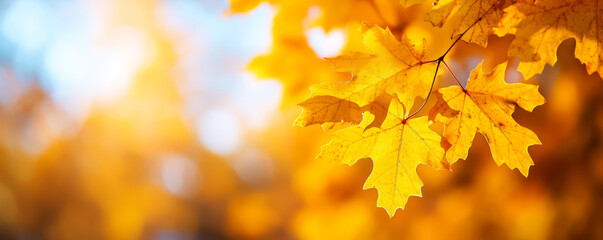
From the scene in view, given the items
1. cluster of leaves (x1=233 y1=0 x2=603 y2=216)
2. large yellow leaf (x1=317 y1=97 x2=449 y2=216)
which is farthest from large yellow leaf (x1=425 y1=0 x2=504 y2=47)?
large yellow leaf (x1=317 y1=97 x2=449 y2=216)

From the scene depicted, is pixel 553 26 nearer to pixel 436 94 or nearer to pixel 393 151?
pixel 436 94

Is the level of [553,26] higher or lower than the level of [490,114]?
higher

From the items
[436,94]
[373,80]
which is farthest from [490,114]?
[373,80]

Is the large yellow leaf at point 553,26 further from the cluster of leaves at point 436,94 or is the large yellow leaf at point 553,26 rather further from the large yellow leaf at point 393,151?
the large yellow leaf at point 393,151

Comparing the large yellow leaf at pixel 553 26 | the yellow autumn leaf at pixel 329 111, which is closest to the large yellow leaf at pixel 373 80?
the yellow autumn leaf at pixel 329 111

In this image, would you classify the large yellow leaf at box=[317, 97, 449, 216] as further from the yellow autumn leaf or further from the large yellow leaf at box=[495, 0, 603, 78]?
the large yellow leaf at box=[495, 0, 603, 78]

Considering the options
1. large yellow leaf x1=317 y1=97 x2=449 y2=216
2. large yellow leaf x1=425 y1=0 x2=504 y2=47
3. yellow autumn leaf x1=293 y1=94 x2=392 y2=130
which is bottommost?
large yellow leaf x1=317 y1=97 x2=449 y2=216

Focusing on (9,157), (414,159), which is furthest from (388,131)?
(9,157)

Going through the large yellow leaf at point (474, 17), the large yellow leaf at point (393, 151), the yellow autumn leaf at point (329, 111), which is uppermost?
the large yellow leaf at point (474, 17)
